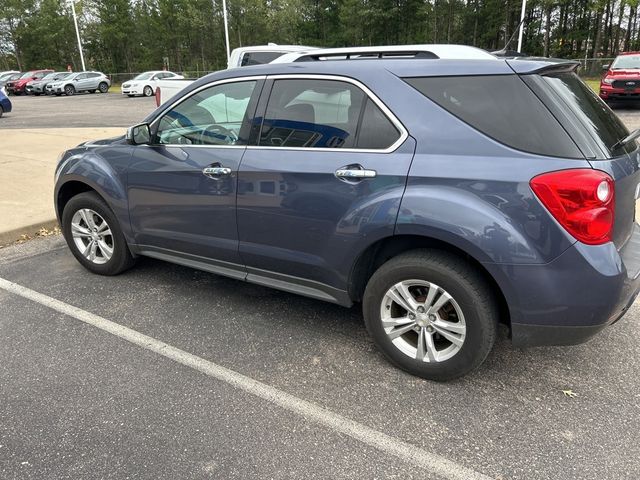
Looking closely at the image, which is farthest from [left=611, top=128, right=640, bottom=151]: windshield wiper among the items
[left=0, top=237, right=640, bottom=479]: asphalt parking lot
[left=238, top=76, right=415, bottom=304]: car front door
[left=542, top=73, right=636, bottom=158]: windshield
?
[left=0, top=237, right=640, bottom=479]: asphalt parking lot

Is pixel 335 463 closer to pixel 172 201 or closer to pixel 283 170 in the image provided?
pixel 283 170

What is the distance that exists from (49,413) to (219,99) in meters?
2.21

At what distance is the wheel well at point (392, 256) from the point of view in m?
2.73

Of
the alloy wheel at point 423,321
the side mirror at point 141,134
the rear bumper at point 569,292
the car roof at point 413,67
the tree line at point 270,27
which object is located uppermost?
the tree line at point 270,27

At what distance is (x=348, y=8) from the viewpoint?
1875 inches

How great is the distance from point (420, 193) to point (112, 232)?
2718 millimetres

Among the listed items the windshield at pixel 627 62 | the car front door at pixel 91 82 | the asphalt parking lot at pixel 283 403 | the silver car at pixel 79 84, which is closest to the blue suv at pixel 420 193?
the asphalt parking lot at pixel 283 403

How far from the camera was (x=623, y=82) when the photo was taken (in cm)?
1577

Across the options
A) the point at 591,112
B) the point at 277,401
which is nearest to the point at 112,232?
the point at 277,401

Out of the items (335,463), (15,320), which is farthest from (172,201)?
(335,463)

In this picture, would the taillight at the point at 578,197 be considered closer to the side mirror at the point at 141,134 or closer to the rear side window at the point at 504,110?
the rear side window at the point at 504,110

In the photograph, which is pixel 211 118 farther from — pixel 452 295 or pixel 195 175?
pixel 452 295

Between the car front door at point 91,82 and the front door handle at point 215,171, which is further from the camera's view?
the car front door at point 91,82

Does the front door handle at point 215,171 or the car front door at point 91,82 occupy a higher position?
the front door handle at point 215,171
